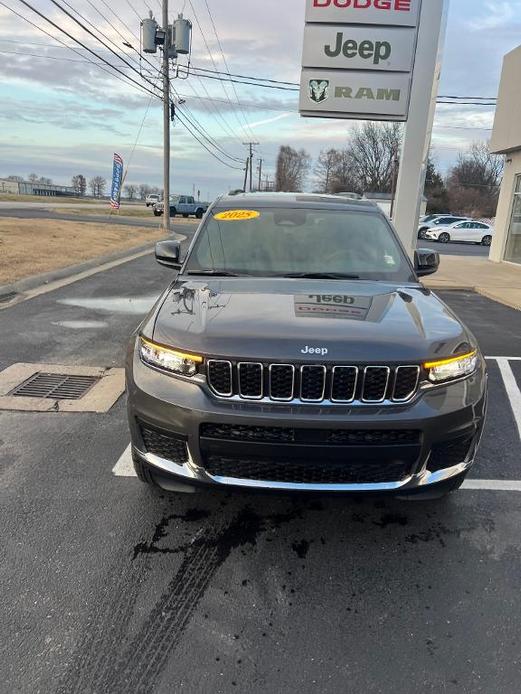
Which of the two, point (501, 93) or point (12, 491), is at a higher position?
point (501, 93)

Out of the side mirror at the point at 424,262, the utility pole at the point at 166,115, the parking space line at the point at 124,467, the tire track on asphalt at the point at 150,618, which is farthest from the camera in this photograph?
the utility pole at the point at 166,115

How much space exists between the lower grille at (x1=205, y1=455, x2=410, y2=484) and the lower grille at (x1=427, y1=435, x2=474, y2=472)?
0.47 ft

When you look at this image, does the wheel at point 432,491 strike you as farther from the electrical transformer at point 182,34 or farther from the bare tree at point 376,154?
the bare tree at point 376,154

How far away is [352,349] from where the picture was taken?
246 centimetres

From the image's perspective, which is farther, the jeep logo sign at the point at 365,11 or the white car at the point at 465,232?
the white car at the point at 465,232

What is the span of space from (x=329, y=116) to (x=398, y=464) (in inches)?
401

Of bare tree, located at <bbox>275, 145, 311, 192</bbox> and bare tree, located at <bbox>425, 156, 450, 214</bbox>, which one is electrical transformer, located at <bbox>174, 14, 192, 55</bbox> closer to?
bare tree, located at <bbox>425, 156, 450, 214</bbox>

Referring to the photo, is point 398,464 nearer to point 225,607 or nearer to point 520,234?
point 225,607

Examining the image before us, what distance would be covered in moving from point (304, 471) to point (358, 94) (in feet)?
33.2

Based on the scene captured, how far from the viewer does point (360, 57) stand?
10477 millimetres

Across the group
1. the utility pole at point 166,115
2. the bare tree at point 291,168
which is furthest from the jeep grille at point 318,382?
the bare tree at point 291,168

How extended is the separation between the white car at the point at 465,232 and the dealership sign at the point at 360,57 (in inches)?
944

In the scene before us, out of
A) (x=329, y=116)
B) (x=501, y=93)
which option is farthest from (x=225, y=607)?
(x=501, y=93)

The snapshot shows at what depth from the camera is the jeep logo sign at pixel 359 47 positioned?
10266mm
